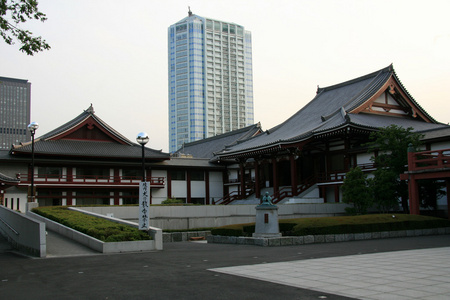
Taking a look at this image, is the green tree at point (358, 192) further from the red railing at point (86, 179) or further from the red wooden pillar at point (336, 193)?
the red railing at point (86, 179)

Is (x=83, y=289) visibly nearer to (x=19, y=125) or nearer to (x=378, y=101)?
(x=378, y=101)

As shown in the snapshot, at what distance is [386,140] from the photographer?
29281mm

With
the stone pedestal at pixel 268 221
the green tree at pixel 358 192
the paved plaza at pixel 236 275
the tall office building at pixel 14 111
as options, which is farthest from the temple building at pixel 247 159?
the tall office building at pixel 14 111

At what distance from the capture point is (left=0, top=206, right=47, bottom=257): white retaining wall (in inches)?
581

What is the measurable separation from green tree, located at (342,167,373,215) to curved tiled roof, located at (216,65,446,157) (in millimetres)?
5196

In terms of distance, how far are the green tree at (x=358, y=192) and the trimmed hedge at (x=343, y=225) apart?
16.5 feet

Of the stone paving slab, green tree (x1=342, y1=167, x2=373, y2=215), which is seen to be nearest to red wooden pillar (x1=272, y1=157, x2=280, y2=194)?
green tree (x1=342, y1=167, x2=373, y2=215)

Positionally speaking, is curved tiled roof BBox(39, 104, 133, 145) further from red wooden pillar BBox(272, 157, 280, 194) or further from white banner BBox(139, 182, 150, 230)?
white banner BBox(139, 182, 150, 230)

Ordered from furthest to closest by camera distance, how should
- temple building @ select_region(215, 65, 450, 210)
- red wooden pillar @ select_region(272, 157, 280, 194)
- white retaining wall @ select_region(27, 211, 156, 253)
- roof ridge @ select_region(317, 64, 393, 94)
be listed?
roof ridge @ select_region(317, 64, 393, 94) < red wooden pillar @ select_region(272, 157, 280, 194) < temple building @ select_region(215, 65, 450, 210) < white retaining wall @ select_region(27, 211, 156, 253)

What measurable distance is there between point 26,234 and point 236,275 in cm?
994

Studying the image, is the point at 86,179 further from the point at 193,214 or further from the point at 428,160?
the point at 428,160

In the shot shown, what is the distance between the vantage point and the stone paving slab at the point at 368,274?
799 centimetres

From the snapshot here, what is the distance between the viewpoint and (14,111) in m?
151

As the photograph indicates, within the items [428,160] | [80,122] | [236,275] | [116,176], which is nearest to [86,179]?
[116,176]
